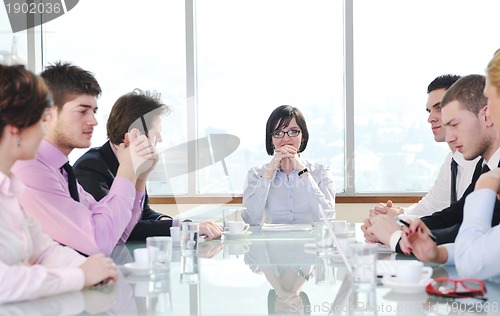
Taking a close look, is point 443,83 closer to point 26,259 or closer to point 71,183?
point 71,183

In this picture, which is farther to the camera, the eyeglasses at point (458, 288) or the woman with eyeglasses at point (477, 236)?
the woman with eyeglasses at point (477, 236)

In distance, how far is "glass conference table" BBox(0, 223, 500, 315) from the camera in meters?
1.50

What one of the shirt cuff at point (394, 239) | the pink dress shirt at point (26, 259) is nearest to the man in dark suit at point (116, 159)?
the shirt cuff at point (394, 239)

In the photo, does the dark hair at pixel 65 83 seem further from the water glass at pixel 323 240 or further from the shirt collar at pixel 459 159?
the shirt collar at pixel 459 159

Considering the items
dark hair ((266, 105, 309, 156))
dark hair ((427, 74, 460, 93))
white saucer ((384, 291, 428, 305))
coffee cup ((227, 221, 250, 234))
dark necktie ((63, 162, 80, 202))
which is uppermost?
dark hair ((427, 74, 460, 93))

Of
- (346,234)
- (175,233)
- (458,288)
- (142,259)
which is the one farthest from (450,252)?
(175,233)

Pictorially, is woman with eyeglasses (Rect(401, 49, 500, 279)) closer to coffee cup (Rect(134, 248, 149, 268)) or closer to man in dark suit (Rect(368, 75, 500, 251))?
man in dark suit (Rect(368, 75, 500, 251))

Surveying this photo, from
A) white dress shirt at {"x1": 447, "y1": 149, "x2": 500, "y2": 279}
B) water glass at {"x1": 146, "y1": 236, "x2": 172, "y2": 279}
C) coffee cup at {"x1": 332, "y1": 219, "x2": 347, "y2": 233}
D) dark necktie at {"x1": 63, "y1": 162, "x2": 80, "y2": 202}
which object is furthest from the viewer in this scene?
coffee cup at {"x1": 332, "y1": 219, "x2": 347, "y2": 233}

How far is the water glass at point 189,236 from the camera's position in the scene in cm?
230

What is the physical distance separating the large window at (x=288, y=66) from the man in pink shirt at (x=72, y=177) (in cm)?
289

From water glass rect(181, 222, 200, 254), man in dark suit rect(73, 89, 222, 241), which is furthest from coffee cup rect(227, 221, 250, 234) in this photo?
water glass rect(181, 222, 200, 254)

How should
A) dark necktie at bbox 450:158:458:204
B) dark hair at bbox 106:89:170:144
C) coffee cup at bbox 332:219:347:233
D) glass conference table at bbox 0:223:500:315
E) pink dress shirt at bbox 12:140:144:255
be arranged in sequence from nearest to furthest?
1. glass conference table at bbox 0:223:500:315
2. pink dress shirt at bbox 12:140:144:255
3. coffee cup at bbox 332:219:347:233
4. dark hair at bbox 106:89:170:144
5. dark necktie at bbox 450:158:458:204

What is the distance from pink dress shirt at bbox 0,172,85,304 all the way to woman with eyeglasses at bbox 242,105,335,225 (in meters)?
1.90

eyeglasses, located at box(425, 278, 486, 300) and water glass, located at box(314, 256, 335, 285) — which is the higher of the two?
eyeglasses, located at box(425, 278, 486, 300)
